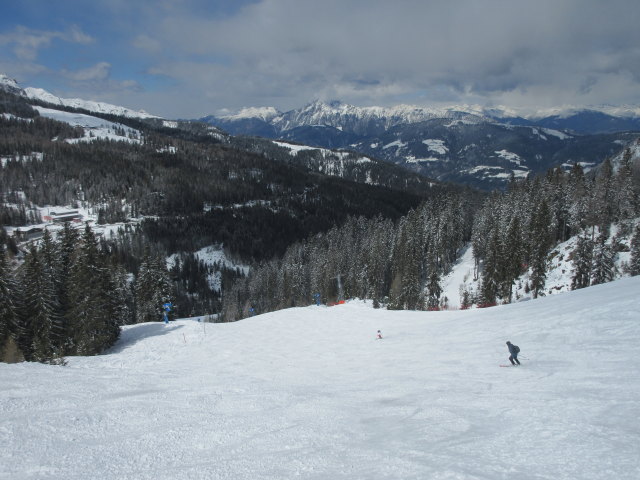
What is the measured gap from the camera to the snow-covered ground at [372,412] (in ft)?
27.1

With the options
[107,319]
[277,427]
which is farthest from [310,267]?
[277,427]

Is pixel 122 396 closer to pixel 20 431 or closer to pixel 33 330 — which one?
pixel 20 431

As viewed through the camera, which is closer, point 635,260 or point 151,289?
point 635,260

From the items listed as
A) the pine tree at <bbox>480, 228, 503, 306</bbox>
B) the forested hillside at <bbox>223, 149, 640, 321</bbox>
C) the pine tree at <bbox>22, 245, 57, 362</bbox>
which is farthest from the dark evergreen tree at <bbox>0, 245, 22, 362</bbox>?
the pine tree at <bbox>480, 228, 503, 306</bbox>

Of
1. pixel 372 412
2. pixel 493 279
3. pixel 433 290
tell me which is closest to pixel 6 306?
pixel 372 412

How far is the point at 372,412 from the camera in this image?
42.9 feet

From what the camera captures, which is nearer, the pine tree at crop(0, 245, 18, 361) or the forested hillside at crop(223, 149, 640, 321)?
the pine tree at crop(0, 245, 18, 361)

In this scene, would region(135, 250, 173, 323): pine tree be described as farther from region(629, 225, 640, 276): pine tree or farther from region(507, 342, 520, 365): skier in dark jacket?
region(629, 225, 640, 276): pine tree

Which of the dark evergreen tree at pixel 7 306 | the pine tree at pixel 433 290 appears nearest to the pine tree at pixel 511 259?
the pine tree at pixel 433 290

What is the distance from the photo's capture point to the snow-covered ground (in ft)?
27.1

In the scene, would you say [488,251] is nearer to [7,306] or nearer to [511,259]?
[511,259]

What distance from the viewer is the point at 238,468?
841 centimetres

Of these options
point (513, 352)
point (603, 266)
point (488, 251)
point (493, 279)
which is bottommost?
point (493, 279)

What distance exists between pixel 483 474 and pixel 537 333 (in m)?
15.3
